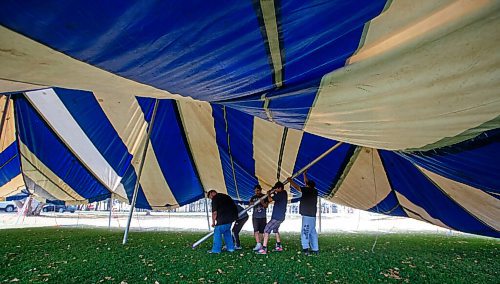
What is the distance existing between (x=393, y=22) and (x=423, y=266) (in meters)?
3.85

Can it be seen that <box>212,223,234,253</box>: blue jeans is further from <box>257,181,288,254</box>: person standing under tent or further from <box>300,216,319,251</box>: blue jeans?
<box>300,216,319,251</box>: blue jeans

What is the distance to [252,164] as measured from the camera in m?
5.75

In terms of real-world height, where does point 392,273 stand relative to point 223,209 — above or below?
below

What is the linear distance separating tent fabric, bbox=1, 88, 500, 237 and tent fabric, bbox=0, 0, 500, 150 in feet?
2.62

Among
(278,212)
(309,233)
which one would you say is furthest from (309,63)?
(278,212)

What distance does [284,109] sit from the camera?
7.13 feet

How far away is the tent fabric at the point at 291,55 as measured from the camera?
1.21 meters

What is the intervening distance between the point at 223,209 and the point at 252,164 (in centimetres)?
92

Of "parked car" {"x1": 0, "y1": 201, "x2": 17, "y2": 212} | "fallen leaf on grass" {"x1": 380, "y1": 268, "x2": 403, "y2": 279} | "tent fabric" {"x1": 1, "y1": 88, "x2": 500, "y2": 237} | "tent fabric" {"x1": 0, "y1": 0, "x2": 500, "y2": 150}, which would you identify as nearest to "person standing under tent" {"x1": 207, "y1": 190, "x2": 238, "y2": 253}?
"tent fabric" {"x1": 1, "y1": 88, "x2": 500, "y2": 237}

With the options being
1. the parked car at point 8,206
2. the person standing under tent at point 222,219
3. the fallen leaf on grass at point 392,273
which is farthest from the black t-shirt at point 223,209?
the parked car at point 8,206

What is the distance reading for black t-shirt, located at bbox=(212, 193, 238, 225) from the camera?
5.21 metres

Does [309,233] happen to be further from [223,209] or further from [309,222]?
[223,209]

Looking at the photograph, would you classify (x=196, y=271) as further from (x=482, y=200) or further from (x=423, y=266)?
(x=482, y=200)

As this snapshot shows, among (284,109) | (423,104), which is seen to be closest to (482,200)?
(423,104)
